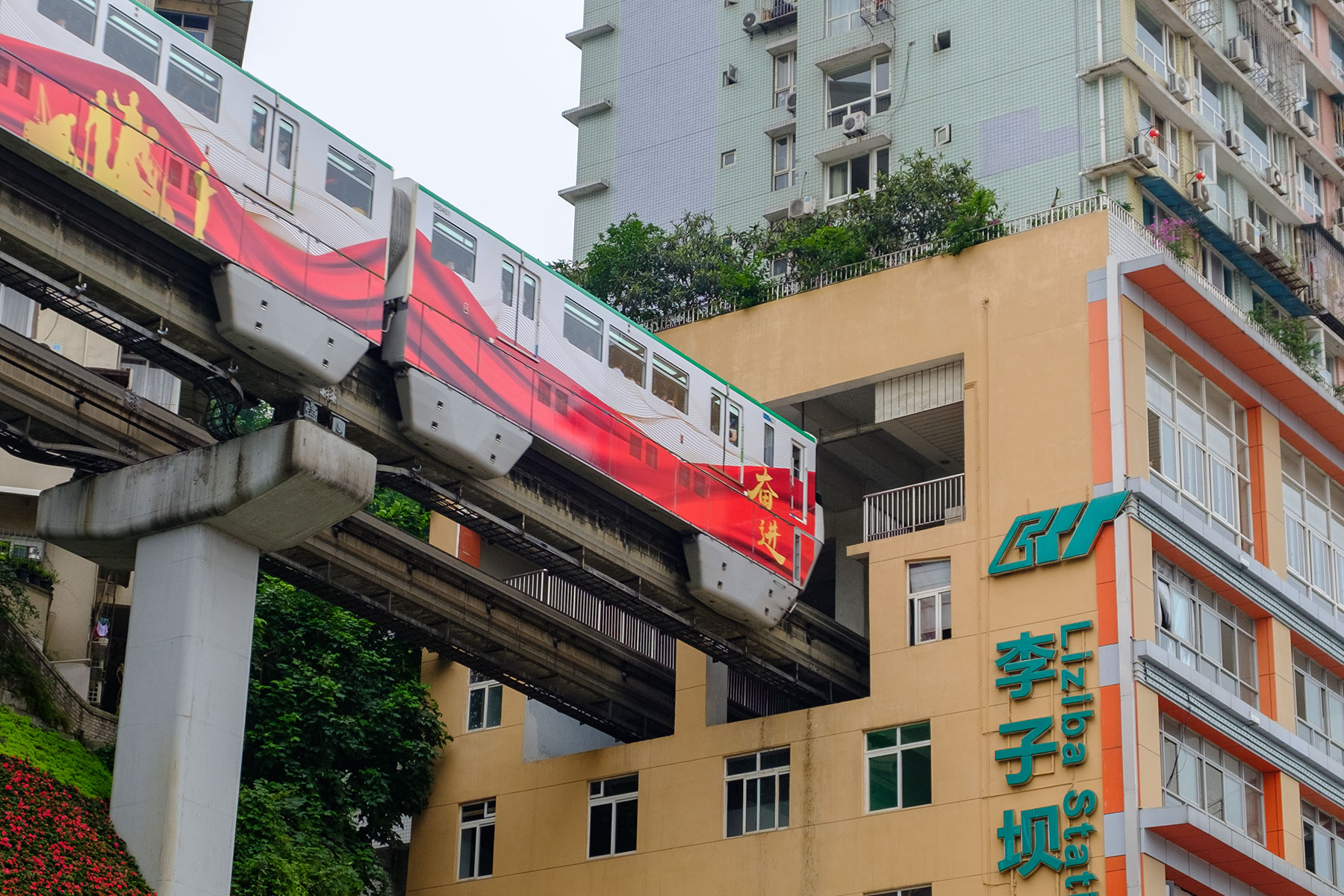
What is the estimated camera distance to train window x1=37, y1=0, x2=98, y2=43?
24.1 meters

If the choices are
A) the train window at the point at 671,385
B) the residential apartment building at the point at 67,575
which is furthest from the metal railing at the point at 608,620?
the residential apartment building at the point at 67,575

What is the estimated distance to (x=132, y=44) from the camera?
25.2 m

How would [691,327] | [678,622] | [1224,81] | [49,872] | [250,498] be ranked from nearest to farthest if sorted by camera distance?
[49,872] < [250,498] < [678,622] < [691,327] < [1224,81]

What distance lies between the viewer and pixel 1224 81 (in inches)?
2007

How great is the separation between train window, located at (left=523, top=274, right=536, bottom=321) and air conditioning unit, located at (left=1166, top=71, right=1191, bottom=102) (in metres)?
22.6

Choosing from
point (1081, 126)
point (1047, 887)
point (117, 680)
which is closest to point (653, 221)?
point (1081, 126)

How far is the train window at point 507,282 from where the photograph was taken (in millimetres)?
30016

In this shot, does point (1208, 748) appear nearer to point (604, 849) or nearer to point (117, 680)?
point (604, 849)

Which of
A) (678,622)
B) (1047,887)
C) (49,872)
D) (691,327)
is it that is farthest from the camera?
(691,327)

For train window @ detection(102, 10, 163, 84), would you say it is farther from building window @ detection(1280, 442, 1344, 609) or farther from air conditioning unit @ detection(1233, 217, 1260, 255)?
air conditioning unit @ detection(1233, 217, 1260, 255)

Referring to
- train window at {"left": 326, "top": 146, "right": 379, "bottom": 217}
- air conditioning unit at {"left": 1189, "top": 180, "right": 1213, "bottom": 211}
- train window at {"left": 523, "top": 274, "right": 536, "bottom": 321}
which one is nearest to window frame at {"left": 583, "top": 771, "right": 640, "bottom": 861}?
train window at {"left": 523, "top": 274, "right": 536, "bottom": 321}

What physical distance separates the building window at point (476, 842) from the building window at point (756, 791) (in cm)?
549

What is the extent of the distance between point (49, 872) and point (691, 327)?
61.9ft

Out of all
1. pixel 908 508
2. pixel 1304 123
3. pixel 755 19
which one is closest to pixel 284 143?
pixel 908 508
